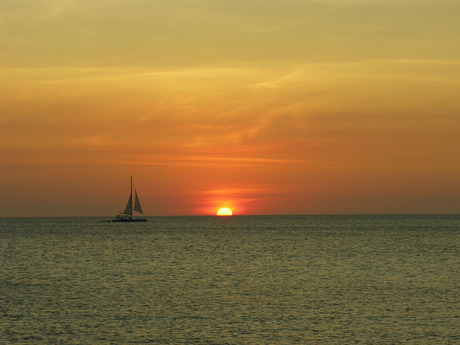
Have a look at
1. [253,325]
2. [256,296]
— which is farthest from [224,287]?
[253,325]

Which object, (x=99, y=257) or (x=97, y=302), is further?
(x=99, y=257)

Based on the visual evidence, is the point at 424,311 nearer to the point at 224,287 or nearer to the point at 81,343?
the point at 224,287

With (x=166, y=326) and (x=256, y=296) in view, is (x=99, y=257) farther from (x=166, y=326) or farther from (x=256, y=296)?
(x=166, y=326)

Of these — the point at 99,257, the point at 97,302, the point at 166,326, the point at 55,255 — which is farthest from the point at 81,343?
the point at 55,255

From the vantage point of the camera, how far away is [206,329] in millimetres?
46750

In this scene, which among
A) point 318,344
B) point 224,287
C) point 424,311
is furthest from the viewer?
point 224,287

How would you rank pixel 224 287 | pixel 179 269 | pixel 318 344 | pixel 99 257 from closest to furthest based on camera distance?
pixel 318 344, pixel 224 287, pixel 179 269, pixel 99 257

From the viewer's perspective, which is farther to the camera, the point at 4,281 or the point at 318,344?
the point at 4,281

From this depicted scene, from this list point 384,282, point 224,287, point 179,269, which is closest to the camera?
point 224,287

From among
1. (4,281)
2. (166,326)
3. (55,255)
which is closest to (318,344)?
(166,326)

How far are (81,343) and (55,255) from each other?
81606mm

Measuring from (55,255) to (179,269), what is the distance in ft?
132

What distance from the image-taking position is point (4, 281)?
252 ft

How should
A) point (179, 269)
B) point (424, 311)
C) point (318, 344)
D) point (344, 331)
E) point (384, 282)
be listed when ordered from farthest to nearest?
point (179, 269), point (384, 282), point (424, 311), point (344, 331), point (318, 344)
